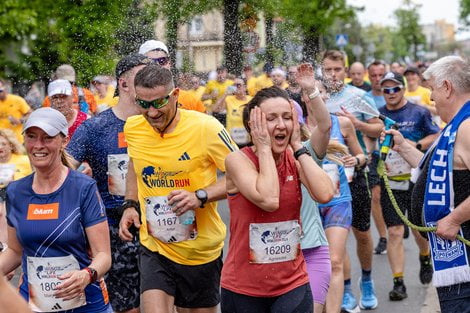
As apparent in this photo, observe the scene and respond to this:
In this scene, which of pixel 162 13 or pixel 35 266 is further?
pixel 162 13

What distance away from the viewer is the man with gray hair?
4.65 metres

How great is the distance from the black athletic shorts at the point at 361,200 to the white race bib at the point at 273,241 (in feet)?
11.6

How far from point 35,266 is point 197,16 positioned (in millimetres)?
7266

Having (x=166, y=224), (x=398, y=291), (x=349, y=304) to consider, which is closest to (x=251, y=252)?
(x=166, y=224)

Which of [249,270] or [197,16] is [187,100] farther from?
[197,16]

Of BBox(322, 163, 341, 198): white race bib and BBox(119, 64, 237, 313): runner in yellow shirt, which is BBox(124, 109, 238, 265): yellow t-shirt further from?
BBox(322, 163, 341, 198): white race bib

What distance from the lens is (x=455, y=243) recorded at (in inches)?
187

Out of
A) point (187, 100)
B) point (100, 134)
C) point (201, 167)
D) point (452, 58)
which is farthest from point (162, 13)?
point (452, 58)

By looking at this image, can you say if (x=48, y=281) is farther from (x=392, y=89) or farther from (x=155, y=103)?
(x=392, y=89)

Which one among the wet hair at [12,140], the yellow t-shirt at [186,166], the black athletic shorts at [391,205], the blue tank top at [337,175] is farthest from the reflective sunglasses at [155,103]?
the black athletic shorts at [391,205]

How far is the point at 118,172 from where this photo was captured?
6.10m

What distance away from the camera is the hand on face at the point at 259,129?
4.66 metres

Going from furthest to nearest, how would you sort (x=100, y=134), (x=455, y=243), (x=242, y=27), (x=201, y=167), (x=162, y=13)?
(x=242, y=27), (x=162, y=13), (x=100, y=134), (x=201, y=167), (x=455, y=243)

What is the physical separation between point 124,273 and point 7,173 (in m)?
2.65
